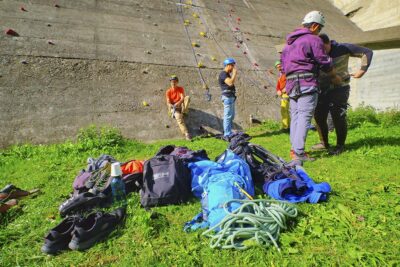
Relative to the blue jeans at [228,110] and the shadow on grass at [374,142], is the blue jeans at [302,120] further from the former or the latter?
the blue jeans at [228,110]

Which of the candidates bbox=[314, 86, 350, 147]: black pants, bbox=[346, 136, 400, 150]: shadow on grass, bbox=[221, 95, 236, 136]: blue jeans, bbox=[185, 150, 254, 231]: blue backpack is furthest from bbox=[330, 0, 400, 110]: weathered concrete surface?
bbox=[185, 150, 254, 231]: blue backpack

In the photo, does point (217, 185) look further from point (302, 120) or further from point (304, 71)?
point (304, 71)

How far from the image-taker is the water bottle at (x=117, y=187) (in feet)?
10.6

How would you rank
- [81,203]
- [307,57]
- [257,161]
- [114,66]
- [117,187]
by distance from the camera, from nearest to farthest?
1. [81,203]
2. [117,187]
3. [257,161]
4. [307,57]
5. [114,66]

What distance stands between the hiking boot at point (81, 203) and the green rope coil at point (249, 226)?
1.43m

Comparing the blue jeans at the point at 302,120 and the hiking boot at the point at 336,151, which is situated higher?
the blue jeans at the point at 302,120

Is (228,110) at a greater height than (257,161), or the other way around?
(257,161)

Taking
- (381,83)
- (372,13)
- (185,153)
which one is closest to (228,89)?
(185,153)

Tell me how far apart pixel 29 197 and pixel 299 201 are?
3548 mm

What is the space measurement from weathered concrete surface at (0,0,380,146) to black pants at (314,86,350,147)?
11.5 feet

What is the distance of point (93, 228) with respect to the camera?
8.25ft

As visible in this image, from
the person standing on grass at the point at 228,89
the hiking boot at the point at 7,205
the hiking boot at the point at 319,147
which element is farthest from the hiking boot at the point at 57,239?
the person standing on grass at the point at 228,89

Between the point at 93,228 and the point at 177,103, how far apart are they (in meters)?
5.44

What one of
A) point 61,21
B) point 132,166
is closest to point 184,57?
point 61,21
